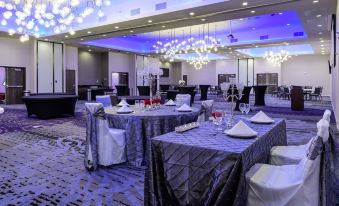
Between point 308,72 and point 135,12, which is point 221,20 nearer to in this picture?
point 135,12

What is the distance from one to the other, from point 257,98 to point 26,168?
38.3 ft

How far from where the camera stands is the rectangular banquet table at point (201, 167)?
1.87 m

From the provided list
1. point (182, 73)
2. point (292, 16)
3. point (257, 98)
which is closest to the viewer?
point (292, 16)

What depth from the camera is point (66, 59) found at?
16031 millimetres

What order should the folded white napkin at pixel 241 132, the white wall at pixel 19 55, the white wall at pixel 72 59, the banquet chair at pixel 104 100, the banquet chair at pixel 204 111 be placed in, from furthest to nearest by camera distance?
the white wall at pixel 72 59 < the white wall at pixel 19 55 < the banquet chair at pixel 104 100 < the banquet chair at pixel 204 111 < the folded white napkin at pixel 241 132

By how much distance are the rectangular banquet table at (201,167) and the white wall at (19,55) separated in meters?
13.7

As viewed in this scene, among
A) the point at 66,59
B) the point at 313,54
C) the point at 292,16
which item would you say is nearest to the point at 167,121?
the point at 292,16

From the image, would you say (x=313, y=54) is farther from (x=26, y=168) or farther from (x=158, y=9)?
(x=26, y=168)

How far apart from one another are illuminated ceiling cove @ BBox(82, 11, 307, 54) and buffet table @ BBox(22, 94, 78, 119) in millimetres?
7019

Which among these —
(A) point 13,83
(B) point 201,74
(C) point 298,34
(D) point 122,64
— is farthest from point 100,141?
(B) point 201,74

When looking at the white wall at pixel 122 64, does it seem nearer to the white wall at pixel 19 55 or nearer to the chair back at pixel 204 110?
the white wall at pixel 19 55

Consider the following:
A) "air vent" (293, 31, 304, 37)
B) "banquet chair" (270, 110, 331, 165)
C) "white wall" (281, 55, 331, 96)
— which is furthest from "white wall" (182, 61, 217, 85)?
"banquet chair" (270, 110, 331, 165)

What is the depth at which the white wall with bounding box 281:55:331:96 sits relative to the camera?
69.5 ft

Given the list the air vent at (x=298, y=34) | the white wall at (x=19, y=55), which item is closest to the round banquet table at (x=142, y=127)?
the air vent at (x=298, y=34)
